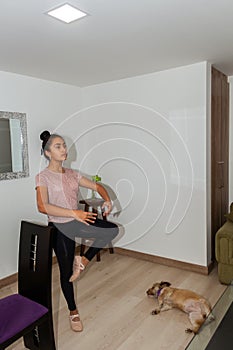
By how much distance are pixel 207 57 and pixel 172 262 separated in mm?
2283

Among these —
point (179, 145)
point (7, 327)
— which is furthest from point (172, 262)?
point (7, 327)

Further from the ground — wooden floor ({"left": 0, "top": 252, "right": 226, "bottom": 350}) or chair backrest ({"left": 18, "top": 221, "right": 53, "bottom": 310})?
chair backrest ({"left": 18, "top": 221, "right": 53, "bottom": 310})

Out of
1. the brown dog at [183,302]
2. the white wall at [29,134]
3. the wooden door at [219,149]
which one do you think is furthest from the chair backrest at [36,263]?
the wooden door at [219,149]

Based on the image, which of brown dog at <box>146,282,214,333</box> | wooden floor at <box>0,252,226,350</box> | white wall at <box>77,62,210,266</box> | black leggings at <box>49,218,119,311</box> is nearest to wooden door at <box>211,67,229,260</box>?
white wall at <box>77,62,210,266</box>

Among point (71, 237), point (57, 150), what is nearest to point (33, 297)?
point (71, 237)

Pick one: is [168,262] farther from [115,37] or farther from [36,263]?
[115,37]

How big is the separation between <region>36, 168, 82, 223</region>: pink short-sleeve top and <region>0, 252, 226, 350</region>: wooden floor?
936 mm

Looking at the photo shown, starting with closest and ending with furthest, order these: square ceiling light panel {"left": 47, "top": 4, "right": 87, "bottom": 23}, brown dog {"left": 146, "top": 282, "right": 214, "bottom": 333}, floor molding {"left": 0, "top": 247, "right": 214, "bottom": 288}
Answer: square ceiling light panel {"left": 47, "top": 4, "right": 87, "bottom": 23} < brown dog {"left": 146, "top": 282, "right": 214, "bottom": 333} < floor molding {"left": 0, "top": 247, "right": 214, "bottom": 288}

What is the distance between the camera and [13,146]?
10.3 feet

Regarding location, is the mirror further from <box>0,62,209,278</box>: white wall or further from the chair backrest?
the chair backrest

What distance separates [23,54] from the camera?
8.33ft

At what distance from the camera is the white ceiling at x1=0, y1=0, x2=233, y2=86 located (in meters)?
1.78

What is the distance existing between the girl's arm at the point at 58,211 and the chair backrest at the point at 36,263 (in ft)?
0.48

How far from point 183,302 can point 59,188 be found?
4.65 feet
